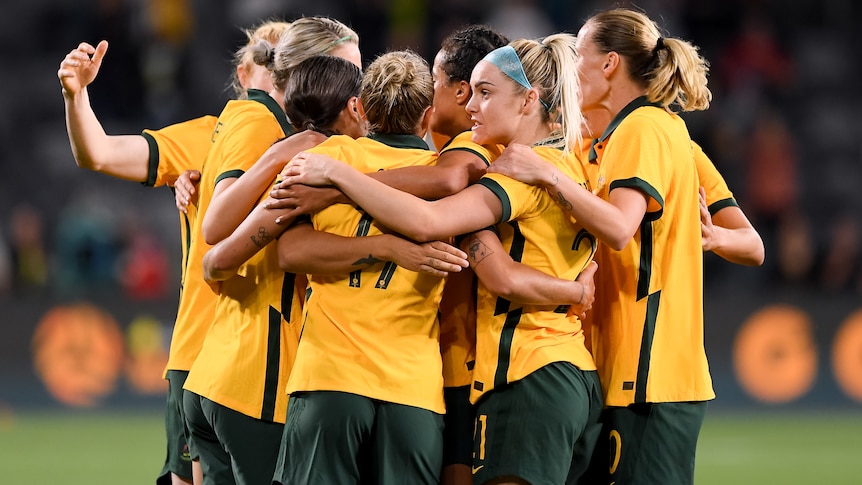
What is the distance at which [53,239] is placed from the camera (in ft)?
48.5

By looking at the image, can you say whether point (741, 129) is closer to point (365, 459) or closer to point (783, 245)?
point (783, 245)

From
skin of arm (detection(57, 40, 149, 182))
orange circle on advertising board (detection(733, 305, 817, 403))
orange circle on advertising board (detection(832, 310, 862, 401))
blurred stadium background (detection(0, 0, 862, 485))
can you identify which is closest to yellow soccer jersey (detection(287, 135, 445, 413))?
skin of arm (detection(57, 40, 149, 182))

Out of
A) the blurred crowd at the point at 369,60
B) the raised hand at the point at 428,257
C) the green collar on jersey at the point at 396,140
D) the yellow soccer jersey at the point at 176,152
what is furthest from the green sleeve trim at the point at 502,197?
the blurred crowd at the point at 369,60

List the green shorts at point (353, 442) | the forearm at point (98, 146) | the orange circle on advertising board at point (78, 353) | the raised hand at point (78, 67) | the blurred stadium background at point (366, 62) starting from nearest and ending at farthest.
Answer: the green shorts at point (353, 442) < the raised hand at point (78, 67) < the forearm at point (98, 146) < the blurred stadium background at point (366, 62) < the orange circle on advertising board at point (78, 353)

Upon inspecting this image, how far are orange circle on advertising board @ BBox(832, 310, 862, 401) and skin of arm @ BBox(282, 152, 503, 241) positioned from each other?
32.7ft

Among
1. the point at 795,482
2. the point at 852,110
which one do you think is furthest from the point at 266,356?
the point at 852,110

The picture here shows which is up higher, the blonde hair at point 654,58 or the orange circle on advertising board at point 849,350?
the blonde hair at point 654,58

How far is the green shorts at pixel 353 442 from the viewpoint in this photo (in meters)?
3.79

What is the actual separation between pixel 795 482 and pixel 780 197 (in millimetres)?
5844

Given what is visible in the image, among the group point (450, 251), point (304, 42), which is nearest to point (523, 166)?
point (450, 251)

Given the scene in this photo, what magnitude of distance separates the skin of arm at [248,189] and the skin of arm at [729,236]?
5.08ft

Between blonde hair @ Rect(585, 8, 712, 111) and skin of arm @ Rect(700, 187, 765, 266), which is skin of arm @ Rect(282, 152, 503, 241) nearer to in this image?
blonde hair @ Rect(585, 8, 712, 111)

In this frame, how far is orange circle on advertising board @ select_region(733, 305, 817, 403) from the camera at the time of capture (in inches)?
507

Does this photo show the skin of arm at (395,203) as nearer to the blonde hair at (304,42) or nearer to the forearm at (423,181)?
the forearm at (423,181)
